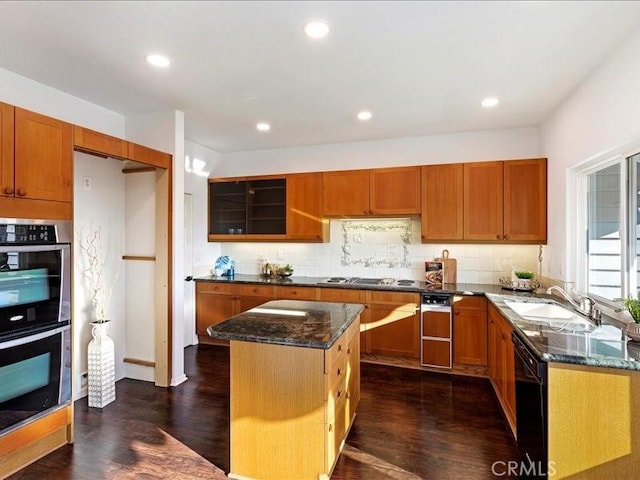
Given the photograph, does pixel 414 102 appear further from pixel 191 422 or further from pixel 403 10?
pixel 191 422

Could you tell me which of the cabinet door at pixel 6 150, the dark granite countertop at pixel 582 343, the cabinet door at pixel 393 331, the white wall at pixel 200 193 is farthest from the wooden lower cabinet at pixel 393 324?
the cabinet door at pixel 6 150

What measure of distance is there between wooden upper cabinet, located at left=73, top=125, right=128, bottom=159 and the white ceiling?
446mm

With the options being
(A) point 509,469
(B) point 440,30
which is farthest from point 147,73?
(A) point 509,469

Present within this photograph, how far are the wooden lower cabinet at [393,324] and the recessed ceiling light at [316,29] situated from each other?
2711mm

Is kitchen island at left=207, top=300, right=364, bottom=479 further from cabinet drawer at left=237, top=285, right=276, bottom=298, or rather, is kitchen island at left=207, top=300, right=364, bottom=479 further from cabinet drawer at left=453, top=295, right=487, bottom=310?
cabinet drawer at left=237, top=285, right=276, bottom=298

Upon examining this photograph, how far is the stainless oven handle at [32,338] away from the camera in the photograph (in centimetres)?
214

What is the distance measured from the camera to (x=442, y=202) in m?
4.05

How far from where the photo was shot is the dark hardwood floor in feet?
7.23

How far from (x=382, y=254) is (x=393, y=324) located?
1.02m

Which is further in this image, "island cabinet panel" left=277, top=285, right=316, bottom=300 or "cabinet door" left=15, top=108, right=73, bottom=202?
"island cabinet panel" left=277, top=285, right=316, bottom=300

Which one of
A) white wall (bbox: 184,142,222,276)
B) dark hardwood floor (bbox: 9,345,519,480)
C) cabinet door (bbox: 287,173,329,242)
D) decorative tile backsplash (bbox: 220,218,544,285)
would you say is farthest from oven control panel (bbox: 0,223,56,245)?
decorative tile backsplash (bbox: 220,218,544,285)

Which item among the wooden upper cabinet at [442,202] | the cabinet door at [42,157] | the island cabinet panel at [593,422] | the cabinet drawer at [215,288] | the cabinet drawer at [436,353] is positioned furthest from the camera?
the cabinet drawer at [215,288]

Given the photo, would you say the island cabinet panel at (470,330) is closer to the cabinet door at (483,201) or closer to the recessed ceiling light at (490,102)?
the cabinet door at (483,201)

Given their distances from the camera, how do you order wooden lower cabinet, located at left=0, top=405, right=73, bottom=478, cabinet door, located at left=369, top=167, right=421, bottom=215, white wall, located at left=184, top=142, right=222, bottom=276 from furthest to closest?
1. white wall, located at left=184, top=142, right=222, bottom=276
2. cabinet door, located at left=369, top=167, right=421, bottom=215
3. wooden lower cabinet, located at left=0, top=405, right=73, bottom=478
